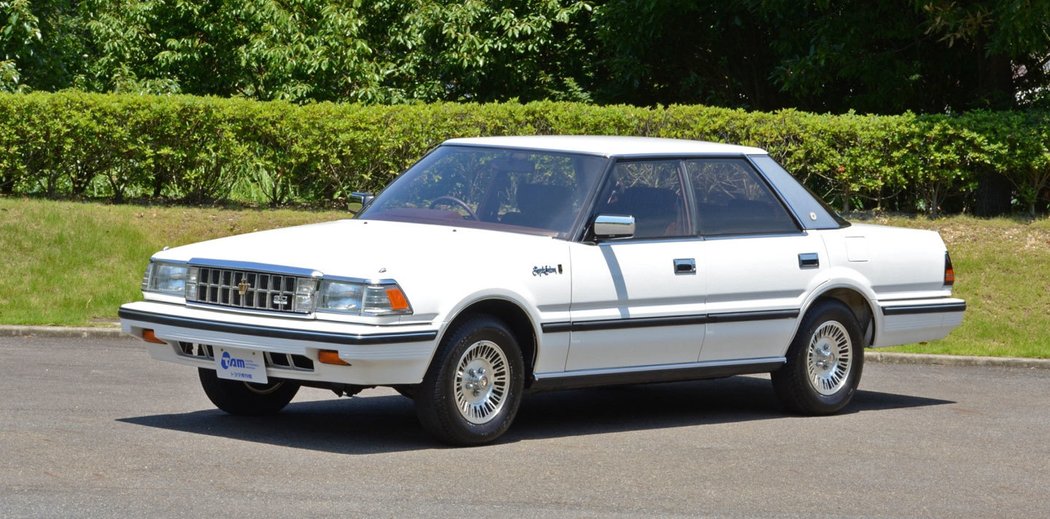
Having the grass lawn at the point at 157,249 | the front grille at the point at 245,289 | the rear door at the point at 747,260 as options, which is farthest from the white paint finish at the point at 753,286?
the grass lawn at the point at 157,249

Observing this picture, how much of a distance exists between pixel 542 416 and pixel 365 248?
2.17 meters

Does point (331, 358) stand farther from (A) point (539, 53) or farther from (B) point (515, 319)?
(A) point (539, 53)

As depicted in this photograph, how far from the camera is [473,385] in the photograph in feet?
30.2

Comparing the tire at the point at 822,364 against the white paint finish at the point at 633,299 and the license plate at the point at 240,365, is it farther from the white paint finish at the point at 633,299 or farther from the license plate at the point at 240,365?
the license plate at the point at 240,365

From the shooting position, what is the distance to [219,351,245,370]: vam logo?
905 cm

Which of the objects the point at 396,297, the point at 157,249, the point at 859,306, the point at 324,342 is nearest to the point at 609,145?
the point at 859,306

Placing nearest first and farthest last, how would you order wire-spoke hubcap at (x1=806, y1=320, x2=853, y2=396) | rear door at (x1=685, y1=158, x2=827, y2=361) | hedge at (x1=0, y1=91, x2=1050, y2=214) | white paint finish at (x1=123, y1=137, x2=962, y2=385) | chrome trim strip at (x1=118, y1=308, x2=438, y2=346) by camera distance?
1. chrome trim strip at (x1=118, y1=308, x2=438, y2=346)
2. white paint finish at (x1=123, y1=137, x2=962, y2=385)
3. rear door at (x1=685, y1=158, x2=827, y2=361)
4. wire-spoke hubcap at (x1=806, y1=320, x2=853, y2=396)
5. hedge at (x1=0, y1=91, x2=1050, y2=214)

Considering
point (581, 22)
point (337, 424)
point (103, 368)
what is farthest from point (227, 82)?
point (337, 424)

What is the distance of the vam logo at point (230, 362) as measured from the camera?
29.7ft

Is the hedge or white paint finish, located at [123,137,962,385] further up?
the hedge

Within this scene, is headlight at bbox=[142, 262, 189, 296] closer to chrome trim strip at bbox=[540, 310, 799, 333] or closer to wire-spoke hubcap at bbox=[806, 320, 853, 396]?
chrome trim strip at bbox=[540, 310, 799, 333]

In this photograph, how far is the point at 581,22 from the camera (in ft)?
81.0

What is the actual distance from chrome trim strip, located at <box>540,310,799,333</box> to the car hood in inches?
20.0

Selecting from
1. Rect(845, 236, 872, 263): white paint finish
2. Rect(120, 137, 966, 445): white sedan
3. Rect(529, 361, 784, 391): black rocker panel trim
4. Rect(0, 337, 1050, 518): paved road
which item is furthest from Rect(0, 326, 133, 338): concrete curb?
Rect(845, 236, 872, 263): white paint finish
